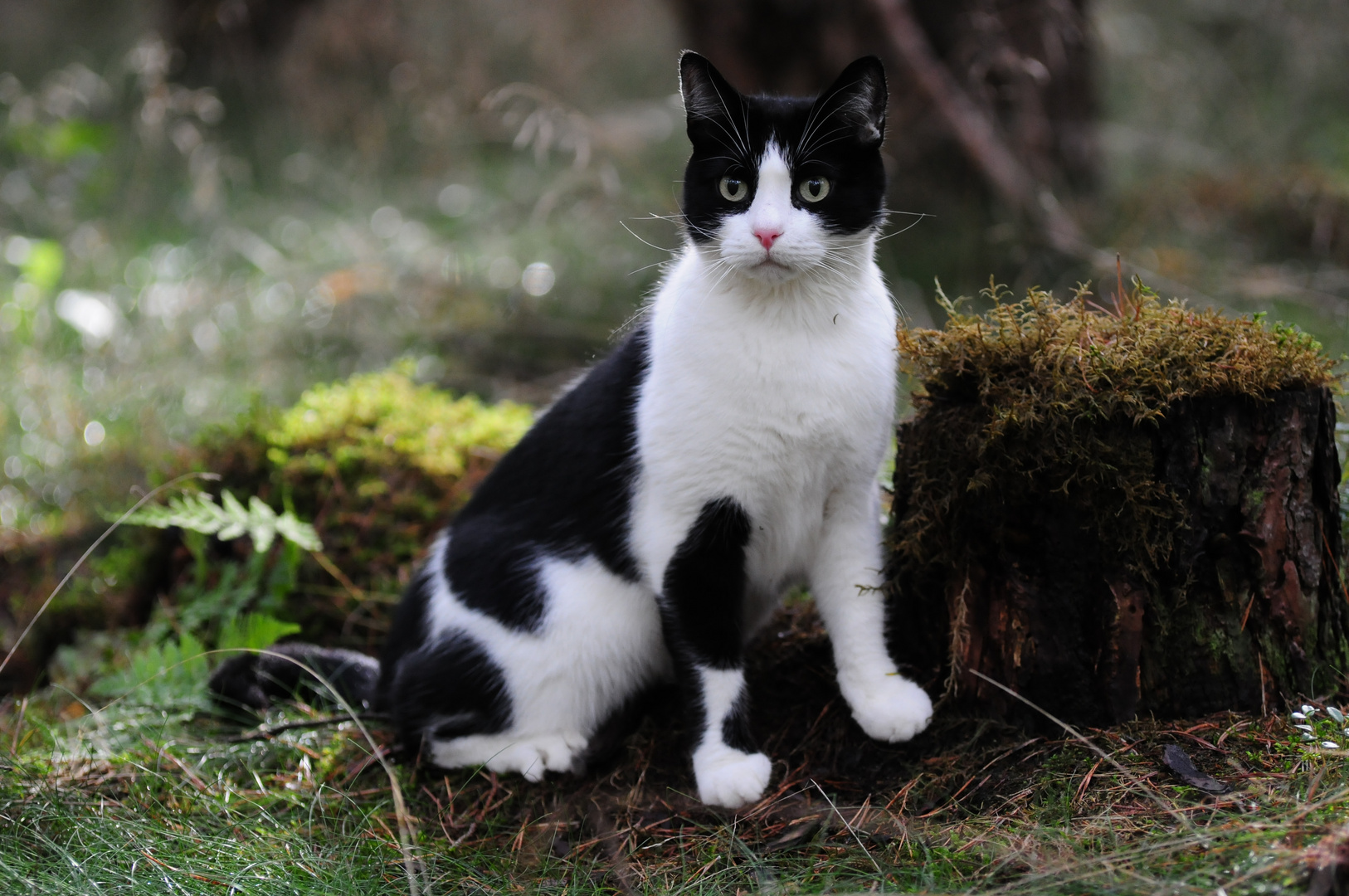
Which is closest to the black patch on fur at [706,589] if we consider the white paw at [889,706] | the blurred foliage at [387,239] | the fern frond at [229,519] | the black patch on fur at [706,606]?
the black patch on fur at [706,606]

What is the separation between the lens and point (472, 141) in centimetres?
615

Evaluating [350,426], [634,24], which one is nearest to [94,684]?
[350,426]

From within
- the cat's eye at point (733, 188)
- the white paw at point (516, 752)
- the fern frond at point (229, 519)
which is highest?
the cat's eye at point (733, 188)

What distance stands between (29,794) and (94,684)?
2.29 ft

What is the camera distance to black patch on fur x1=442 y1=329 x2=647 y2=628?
2.10 metres

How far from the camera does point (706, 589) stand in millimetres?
1985

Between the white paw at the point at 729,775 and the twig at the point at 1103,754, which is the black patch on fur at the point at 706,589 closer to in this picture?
the white paw at the point at 729,775

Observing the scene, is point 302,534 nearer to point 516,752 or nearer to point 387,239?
point 516,752

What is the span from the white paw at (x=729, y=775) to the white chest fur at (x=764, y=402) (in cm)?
37

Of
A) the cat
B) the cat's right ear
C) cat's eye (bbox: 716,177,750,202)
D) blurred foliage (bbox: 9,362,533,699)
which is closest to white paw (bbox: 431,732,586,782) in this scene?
the cat

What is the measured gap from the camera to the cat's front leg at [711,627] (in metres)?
1.96

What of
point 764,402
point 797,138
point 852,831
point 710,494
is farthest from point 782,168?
point 852,831

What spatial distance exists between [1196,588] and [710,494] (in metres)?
0.93

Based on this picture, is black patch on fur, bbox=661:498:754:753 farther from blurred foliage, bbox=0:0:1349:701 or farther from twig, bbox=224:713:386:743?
twig, bbox=224:713:386:743
